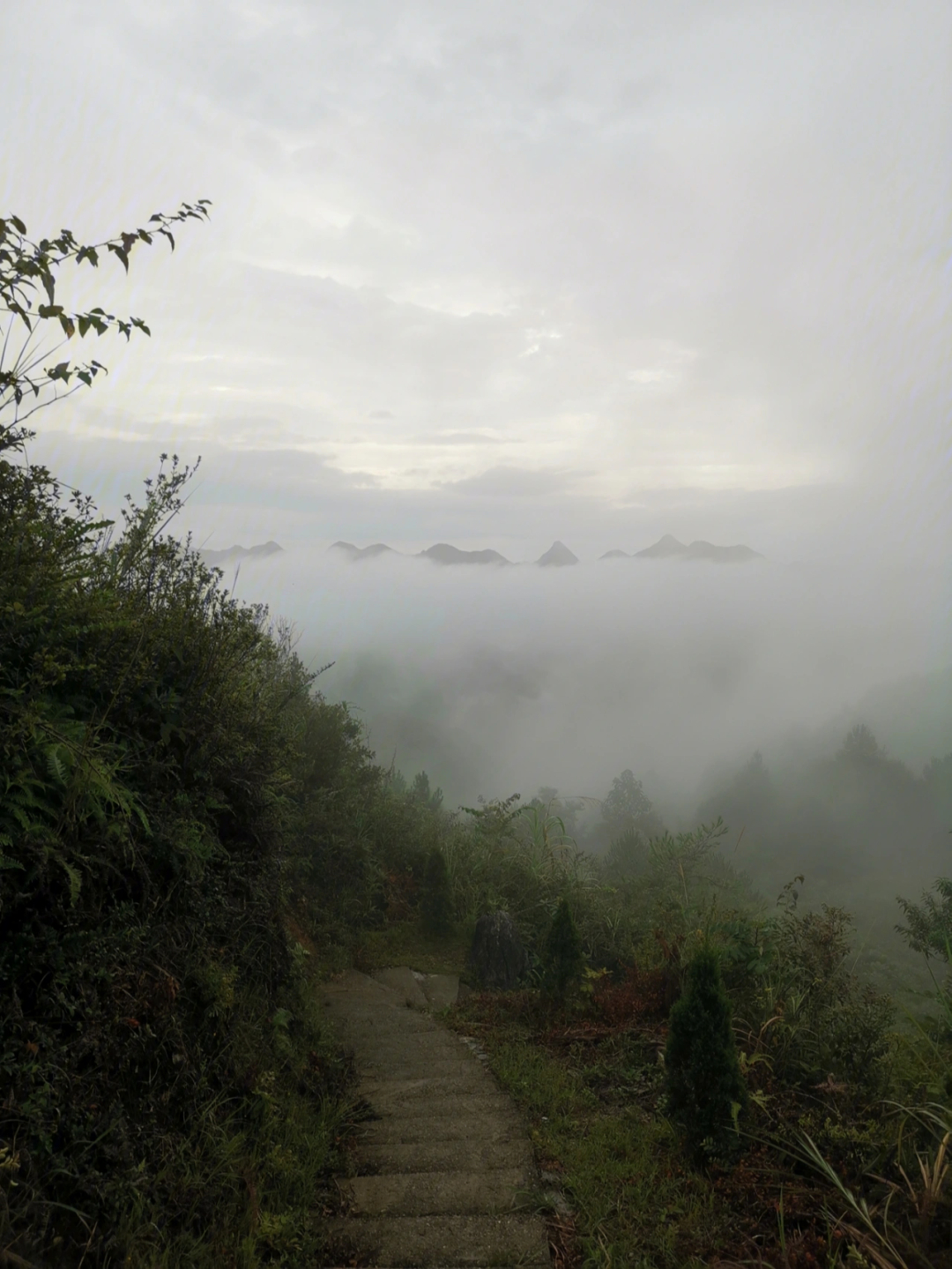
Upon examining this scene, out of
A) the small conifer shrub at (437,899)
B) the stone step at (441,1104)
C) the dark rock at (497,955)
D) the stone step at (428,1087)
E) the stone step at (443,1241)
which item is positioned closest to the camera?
the stone step at (443,1241)

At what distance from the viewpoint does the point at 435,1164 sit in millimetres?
4582

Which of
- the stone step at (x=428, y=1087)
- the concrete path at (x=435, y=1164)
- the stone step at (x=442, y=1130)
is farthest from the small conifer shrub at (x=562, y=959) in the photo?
the stone step at (x=442, y=1130)

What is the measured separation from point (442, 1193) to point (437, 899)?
6.50m

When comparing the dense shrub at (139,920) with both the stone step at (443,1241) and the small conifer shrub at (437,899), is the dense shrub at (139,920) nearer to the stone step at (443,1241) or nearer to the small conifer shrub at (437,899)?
the stone step at (443,1241)

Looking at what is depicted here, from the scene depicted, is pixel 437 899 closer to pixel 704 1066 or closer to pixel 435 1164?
pixel 435 1164

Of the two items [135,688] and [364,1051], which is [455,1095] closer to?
[364,1051]

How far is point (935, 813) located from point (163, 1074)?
128889mm

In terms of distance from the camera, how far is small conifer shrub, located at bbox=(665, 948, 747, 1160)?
15.0 feet

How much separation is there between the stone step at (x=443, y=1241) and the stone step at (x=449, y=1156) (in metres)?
0.47

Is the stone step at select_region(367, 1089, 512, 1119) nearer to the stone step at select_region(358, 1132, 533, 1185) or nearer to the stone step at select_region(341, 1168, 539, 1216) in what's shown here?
the stone step at select_region(358, 1132, 533, 1185)

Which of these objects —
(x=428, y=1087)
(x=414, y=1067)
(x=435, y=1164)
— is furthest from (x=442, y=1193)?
(x=414, y=1067)

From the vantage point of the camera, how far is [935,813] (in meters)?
109

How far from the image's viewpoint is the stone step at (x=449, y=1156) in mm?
4516

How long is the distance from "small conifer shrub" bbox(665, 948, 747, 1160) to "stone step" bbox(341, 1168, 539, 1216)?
3.69 ft
